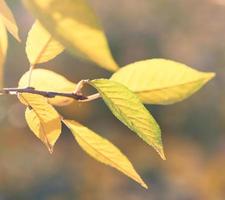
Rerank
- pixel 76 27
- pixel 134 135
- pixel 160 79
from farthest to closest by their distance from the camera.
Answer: pixel 134 135 → pixel 160 79 → pixel 76 27

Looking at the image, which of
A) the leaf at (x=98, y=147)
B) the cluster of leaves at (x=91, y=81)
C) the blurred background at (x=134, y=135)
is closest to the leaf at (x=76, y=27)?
the cluster of leaves at (x=91, y=81)

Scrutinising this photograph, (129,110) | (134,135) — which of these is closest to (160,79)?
(129,110)

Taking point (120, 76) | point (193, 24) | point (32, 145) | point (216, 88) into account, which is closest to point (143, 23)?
point (193, 24)

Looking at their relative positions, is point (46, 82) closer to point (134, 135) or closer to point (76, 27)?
point (76, 27)

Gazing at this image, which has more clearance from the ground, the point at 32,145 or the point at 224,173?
the point at 32,145

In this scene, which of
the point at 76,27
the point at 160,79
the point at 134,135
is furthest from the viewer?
the point at 134,135

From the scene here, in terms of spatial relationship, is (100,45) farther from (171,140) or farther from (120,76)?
(171,140)

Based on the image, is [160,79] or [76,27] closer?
[76,27]
